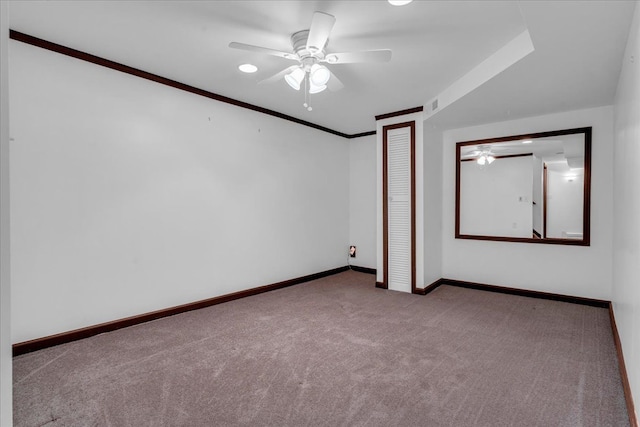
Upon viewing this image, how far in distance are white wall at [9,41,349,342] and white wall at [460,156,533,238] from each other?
278 cm

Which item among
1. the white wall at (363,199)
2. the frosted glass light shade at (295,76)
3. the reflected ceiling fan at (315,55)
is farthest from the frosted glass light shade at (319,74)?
the white wall at (363,199)

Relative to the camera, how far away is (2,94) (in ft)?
2.69

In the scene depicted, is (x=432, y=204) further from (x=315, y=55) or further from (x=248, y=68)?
A: (x=248, y=68)

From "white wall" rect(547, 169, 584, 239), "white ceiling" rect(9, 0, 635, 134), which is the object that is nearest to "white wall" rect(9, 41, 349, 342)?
"white ceiling" rect(9, 0, 635, 134)

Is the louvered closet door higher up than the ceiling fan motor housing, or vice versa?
the ceiling fan motor housing

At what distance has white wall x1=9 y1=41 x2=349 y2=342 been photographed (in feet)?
9.21

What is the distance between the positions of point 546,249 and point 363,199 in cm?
299

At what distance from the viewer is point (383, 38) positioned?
2.80m

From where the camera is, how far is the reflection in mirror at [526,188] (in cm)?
427

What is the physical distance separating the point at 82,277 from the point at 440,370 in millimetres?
3241

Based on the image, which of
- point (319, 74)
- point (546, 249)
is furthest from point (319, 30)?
point (546, 249)

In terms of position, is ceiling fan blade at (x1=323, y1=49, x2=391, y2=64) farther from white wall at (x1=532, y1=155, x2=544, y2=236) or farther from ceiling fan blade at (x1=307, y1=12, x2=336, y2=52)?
white wall at (x1=532, y1=155, x2=544, y2=236)

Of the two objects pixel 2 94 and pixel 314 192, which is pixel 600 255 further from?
pixel 2 94

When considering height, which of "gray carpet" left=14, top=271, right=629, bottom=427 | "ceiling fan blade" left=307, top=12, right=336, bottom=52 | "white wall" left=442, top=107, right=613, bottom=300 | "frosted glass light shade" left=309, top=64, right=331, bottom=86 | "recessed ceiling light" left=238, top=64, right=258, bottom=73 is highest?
"recessed ceiling light" left=238, top=64, right=258, bottom=73
